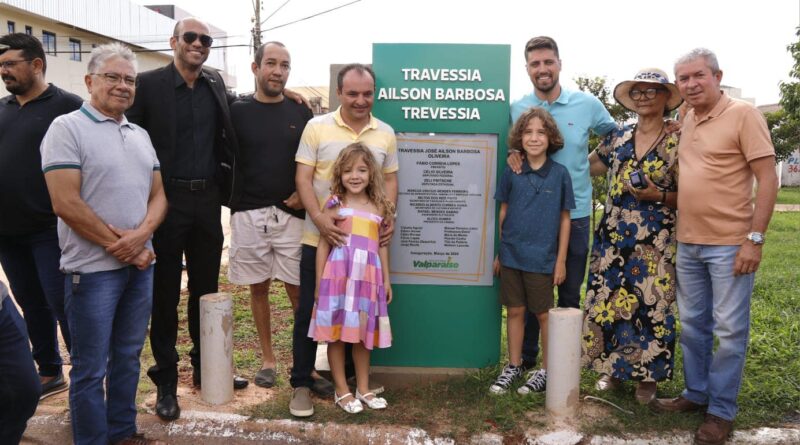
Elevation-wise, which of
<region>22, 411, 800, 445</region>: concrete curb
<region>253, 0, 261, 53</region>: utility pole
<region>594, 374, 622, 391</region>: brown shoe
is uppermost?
<region>253, 0, 261, 53</region>: utility pole

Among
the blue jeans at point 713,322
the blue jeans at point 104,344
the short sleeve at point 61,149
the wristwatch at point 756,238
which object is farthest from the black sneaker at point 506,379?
the short sleeve at point 61,149

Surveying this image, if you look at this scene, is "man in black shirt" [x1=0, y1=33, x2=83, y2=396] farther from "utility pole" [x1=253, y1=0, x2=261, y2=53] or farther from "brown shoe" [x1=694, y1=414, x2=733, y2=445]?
"utility pole" [x1=253, y1=0, x2=261, y2=53]

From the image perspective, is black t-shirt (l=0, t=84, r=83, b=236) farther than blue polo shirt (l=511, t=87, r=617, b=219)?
No

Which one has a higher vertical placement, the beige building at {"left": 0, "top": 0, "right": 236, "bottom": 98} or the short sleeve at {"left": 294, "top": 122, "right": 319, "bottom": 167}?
the beige building at {"left": 0, "top": 0, "right": 236, "bottom": 98}

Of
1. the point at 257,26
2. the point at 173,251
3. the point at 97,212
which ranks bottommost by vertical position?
the point at 173,251

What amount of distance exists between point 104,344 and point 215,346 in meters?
0.93

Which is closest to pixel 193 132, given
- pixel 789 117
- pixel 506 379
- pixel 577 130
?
pixel 577 130

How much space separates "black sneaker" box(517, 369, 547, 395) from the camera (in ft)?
13.9

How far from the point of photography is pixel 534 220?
4.07 metres

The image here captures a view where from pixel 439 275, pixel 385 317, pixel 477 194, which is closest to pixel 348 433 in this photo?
pixel 385 317

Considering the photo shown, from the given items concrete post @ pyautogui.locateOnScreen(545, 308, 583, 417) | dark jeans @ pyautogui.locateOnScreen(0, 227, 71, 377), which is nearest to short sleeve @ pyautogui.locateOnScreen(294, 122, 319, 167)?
dark jeans @ pyautogui.locateOnScreen(0, 227, 71, 377)

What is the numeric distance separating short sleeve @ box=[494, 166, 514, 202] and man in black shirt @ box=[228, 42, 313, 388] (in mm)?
1275

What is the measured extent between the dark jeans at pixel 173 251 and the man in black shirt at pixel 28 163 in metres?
0.56

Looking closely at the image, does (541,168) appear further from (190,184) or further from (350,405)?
(190,184)
